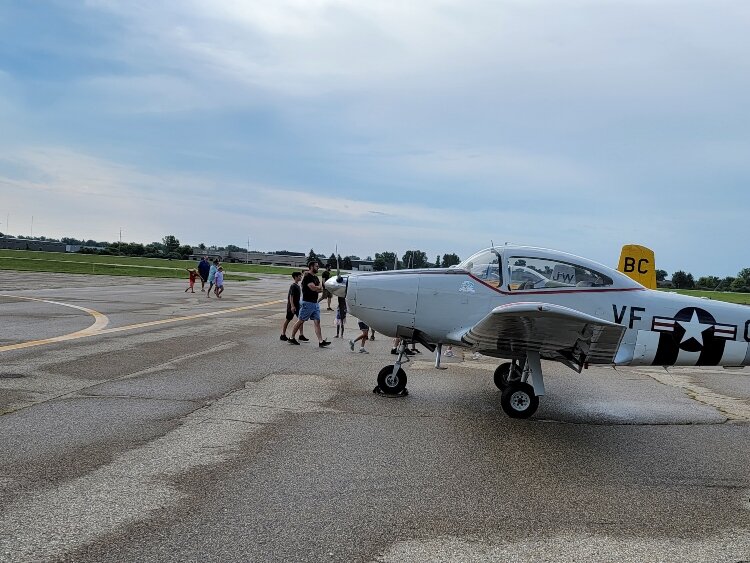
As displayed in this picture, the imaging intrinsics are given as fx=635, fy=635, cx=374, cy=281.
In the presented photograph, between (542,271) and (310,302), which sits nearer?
(542,271)

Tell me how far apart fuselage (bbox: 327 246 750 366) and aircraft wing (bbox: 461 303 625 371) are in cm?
29

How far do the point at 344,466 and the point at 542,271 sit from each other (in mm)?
4293

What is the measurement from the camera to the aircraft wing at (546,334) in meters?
6.91

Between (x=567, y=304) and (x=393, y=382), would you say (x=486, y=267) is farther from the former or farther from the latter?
(x=393, y=382)

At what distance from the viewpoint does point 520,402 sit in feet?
26.0

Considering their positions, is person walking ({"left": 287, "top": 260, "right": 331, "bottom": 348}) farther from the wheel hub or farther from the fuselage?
the wheel hub

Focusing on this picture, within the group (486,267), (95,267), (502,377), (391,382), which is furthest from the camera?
(95,267)

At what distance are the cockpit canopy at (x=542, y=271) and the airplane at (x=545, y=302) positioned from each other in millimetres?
13

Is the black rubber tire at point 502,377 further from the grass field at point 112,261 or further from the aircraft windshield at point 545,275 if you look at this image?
the grass field at point 112,261

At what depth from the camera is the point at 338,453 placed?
19.2 ft

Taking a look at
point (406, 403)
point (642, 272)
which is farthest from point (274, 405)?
point (642, 272)

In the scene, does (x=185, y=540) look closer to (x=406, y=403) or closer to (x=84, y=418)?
(x=84, y=418)

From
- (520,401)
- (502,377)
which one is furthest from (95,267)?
(520,401)

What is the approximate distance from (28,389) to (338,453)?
14.7 feet
